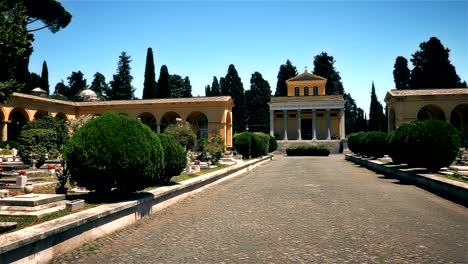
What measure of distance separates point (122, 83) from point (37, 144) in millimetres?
65354

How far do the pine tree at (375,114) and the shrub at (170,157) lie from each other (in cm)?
5367

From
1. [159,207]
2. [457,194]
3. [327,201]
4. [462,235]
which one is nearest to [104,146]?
[159,207]

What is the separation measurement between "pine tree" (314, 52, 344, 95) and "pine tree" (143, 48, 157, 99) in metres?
36.9

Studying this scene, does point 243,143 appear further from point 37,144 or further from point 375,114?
point 375,114

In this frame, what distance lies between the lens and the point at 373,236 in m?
6.45

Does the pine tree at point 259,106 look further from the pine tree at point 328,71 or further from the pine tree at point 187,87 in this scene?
the pine tree at point 187,87

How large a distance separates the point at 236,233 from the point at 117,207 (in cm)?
235

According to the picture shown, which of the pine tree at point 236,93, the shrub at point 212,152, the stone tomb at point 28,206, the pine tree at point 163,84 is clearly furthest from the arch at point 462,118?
the stone tomb at point 28,206

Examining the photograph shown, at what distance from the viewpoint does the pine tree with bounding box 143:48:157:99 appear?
56.6 metres

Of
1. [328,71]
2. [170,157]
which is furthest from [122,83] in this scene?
[170,157]

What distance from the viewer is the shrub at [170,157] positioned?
11.2 meters

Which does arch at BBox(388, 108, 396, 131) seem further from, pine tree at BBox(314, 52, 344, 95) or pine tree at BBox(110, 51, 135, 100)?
pine tree at BBox(110, 51, 135, 100)

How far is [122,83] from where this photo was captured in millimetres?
81125

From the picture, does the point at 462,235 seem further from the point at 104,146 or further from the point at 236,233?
the point at 104,146
